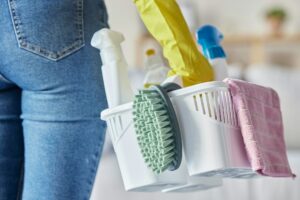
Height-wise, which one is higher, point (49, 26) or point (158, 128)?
point (49, 26)

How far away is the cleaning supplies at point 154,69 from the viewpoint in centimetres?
83

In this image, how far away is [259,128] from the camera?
657 millimetres

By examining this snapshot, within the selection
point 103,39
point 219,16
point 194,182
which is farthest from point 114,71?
point 219,16

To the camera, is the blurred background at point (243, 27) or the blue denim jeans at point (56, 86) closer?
the blue denim jeans at point (56, 86)

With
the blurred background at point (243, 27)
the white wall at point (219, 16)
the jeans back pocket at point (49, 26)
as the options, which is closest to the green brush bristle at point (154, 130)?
the jeans back pocket at point (49, 26)

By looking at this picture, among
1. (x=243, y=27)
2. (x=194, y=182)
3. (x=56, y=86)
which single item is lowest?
(x=194, y=182)

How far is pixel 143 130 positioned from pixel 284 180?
77 centimetres

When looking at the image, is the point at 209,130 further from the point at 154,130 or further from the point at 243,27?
the point at 243,27

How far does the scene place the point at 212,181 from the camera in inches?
28.5

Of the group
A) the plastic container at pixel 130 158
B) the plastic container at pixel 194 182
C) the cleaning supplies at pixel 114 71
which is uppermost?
the cleaning supplies at pixel 114 71

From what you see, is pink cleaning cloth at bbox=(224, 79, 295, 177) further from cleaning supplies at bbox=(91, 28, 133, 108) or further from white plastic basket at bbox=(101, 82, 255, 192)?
cleaning supplies at bbox=(91, 28, 133, 108)

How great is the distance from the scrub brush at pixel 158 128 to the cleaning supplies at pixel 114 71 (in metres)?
0.04

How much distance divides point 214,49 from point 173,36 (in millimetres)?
115

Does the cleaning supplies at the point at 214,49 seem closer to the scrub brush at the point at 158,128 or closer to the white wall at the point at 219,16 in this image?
the scrub brush at the point at 158,128
